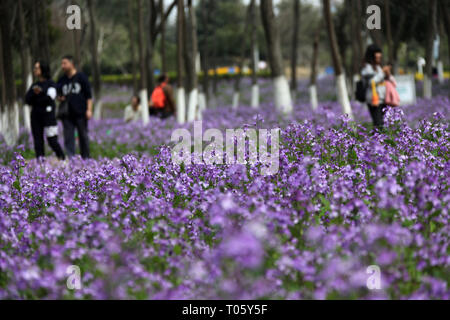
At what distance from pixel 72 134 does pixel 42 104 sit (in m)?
0.86

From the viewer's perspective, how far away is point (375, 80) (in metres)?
10.1

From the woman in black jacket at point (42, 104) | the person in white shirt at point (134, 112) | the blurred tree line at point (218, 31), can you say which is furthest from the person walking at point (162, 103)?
the woman in black jacket at point (42, 104)

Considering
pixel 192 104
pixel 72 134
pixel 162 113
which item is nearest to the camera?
pixel 72 134

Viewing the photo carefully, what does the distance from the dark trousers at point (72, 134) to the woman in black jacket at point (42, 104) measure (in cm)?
23

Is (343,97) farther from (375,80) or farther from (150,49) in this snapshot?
(150,49)

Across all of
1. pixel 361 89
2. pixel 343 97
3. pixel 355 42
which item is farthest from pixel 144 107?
pixel 361 89

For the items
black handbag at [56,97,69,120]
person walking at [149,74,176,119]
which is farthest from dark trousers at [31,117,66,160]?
person walking at [149,74,176,119]

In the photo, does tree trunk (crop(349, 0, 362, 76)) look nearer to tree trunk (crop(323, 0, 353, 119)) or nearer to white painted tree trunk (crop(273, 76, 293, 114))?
tree trunk (crop(323, 0, 353, 119))

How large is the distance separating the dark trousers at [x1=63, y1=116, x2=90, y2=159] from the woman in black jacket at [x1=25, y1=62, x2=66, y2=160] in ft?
0.75

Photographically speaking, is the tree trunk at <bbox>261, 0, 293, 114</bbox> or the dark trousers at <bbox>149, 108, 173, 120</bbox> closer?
the tree trunk at <bbox>261, 0, 293, 114</bbox>

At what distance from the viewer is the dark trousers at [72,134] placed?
1087 cm

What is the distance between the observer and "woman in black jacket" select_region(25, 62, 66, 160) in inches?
408

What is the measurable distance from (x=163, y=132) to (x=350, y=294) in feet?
35.7

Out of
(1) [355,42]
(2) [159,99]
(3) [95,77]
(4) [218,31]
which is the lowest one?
(2) [159,99]
